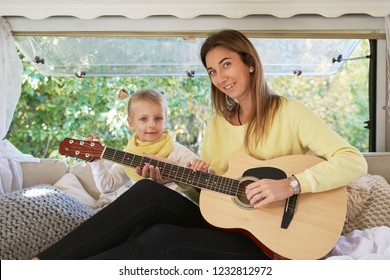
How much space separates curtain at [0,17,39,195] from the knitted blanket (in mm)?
406

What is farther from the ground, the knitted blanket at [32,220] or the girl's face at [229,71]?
the girl's face at [229,71]

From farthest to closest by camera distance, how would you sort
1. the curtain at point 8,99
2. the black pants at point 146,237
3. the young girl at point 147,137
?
the curtain at point 8,99 → the young girl at point 147,137 → the black pants at point 146,237

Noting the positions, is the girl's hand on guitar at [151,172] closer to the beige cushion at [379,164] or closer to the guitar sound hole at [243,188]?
the guitar sound hole at [243,188]

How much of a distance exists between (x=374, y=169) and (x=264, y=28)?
864mm

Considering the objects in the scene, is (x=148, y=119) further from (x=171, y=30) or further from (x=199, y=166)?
(x=171, y=30)

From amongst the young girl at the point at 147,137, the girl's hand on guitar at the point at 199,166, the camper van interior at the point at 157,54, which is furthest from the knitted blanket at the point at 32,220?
the girl's hand on guitar at the point at 199,166

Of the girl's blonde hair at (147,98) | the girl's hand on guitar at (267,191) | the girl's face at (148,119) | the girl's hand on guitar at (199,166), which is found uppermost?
the girl's blonde hair at (147,98)

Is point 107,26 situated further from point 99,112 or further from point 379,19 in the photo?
point 99,112

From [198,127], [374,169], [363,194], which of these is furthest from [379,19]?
[198,127]

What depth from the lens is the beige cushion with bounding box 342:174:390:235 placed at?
1.91 m

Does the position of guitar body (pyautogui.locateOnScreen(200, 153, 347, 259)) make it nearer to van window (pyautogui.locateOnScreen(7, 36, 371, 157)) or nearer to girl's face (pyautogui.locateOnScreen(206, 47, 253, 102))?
girl's face (pyautogui.locateOnScreen(206, 47, 253, 102))

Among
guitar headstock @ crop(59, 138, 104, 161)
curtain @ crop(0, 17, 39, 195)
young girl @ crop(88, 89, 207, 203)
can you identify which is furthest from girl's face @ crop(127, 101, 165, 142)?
curtain @ crop(0, 17, 39, 195)

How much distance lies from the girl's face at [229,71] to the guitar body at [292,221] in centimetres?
29

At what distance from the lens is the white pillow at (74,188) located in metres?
2.37
